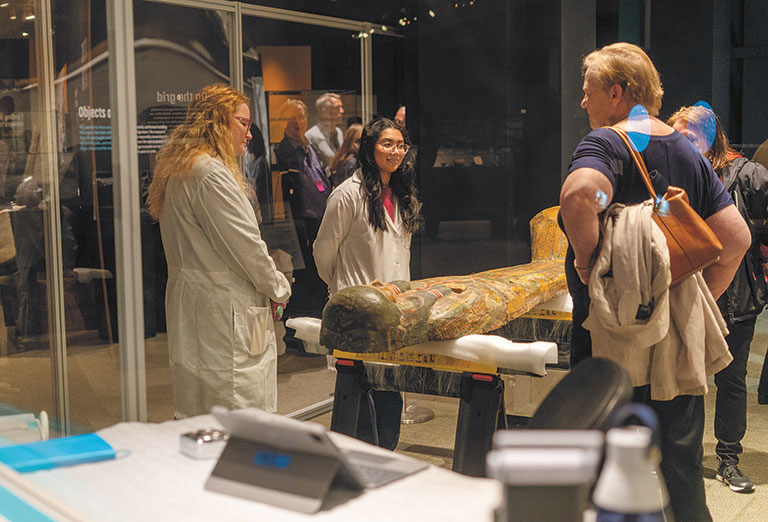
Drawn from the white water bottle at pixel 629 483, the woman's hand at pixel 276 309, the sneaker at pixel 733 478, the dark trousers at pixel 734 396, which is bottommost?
the sneaker at pixel 733 478

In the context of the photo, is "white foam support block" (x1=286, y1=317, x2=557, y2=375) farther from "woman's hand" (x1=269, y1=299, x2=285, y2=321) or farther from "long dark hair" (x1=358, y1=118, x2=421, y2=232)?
"long dark hair" (x1=358, y1=118, x2=421, y2=232)

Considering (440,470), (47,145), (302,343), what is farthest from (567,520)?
(47,145)

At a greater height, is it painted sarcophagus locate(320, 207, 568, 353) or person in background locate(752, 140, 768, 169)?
person in background locate(752, 140, 768, 169)

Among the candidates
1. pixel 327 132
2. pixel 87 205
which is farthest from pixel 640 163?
pixel 327 132

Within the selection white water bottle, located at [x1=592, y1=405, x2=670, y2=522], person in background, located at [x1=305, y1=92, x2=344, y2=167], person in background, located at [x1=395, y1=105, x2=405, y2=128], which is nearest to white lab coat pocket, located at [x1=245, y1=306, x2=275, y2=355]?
person in background, located at [x1=395, y1=105, x2=405, y2=128]

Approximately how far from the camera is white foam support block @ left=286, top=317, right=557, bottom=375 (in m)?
2.57

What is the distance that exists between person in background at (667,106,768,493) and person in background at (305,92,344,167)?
199 centimetres

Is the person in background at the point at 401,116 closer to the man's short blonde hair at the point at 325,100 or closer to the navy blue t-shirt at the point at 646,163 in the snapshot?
the man's short blonde hair at the point at 325,100

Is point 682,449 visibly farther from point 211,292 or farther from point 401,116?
point 401,116

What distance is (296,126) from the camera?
13.1 feet

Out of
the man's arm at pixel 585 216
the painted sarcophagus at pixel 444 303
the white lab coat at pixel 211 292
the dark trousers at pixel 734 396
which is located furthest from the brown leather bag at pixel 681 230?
the white lab coat at pixel 211 292

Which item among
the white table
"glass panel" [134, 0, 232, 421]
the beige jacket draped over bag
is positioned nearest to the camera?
the white table

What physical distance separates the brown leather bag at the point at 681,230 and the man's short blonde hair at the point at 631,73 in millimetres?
133

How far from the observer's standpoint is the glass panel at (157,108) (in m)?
2.65
